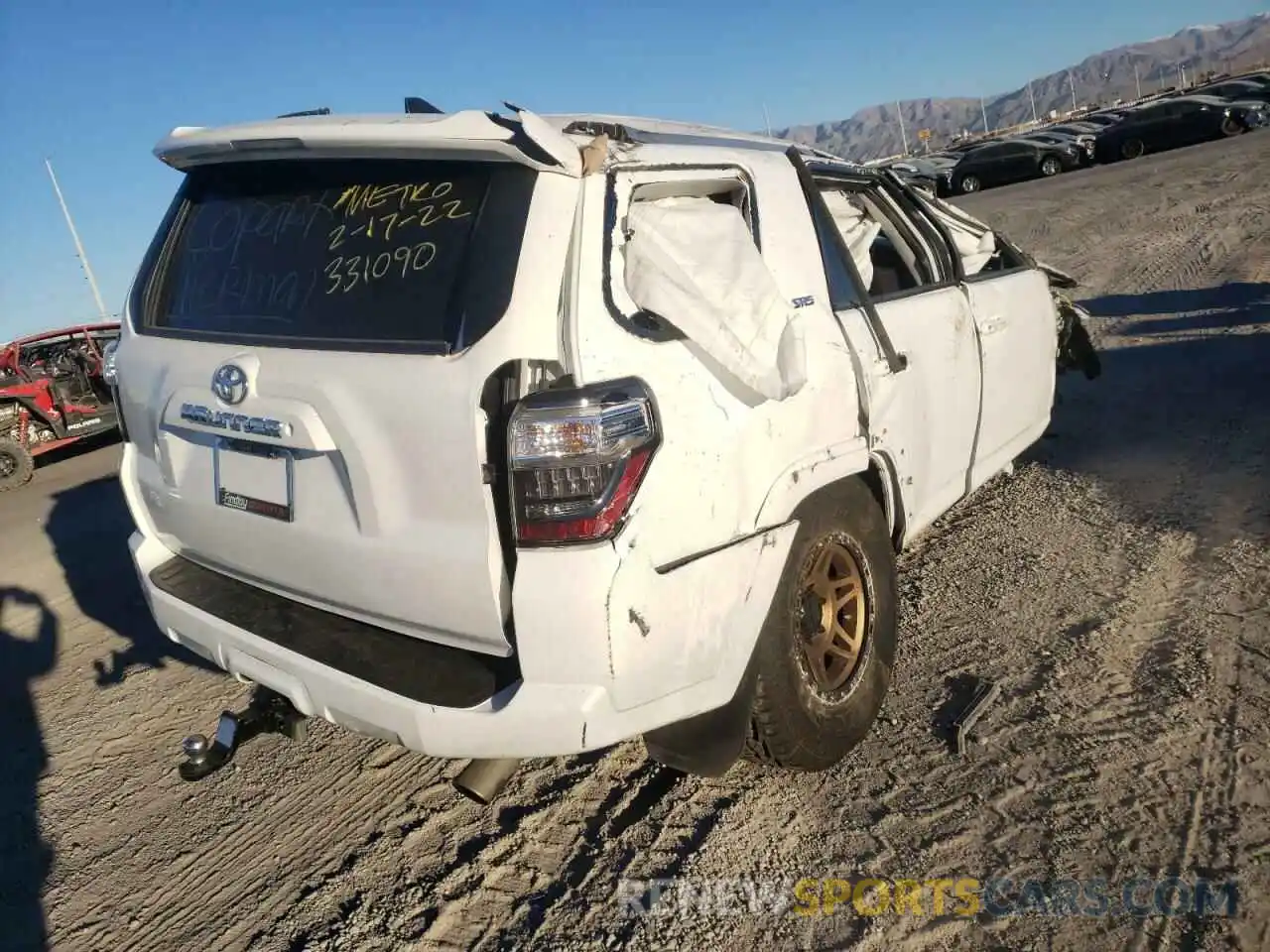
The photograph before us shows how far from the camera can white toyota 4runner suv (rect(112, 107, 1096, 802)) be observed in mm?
2057

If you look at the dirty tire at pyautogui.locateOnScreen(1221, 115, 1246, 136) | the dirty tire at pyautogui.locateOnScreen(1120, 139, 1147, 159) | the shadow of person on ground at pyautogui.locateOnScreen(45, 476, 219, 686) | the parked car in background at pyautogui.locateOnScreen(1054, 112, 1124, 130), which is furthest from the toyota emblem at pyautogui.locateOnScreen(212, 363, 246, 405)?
the parked car in background at pyautogui.locateOnScreen(1054, 112, 1124, 130)

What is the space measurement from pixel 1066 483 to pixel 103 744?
4959mm

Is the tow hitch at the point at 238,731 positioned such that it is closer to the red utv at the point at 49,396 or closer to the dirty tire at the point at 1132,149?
the red utv at the point at 49,396

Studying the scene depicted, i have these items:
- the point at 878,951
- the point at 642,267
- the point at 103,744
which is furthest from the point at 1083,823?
the point at 103,744

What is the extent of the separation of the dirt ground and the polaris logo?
1364 mm

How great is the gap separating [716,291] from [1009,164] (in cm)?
2987

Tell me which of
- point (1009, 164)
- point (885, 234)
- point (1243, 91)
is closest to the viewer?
point (885, 234)

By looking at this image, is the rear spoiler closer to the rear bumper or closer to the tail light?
the tail light

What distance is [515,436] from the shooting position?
6.63 feet

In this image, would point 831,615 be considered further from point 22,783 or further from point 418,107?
point 22,783

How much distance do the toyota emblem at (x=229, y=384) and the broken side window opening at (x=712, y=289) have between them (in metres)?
1.09

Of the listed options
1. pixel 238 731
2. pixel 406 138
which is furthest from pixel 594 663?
pixel 406 138

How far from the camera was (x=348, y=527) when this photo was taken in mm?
2324

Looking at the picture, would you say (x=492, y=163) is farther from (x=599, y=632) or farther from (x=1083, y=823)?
(x=1083, y=823)
